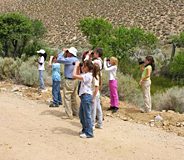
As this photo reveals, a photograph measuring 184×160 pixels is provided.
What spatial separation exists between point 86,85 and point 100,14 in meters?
54.8

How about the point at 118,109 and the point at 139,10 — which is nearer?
the point at 118,109

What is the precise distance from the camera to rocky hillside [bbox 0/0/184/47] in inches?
2221

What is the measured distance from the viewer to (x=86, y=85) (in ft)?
33.9

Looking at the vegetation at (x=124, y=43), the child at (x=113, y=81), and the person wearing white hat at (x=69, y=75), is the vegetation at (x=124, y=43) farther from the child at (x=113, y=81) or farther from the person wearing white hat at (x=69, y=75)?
the person wearing white hat at (x=69, y=75)

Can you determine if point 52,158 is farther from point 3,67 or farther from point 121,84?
point 3,67

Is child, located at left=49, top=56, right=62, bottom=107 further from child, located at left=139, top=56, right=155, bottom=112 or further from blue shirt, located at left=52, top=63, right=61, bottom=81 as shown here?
child, located at left=139, top=56, right=155, bottom=112

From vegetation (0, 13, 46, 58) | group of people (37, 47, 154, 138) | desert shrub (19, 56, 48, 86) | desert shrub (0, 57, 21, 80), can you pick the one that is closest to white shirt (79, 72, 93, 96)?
group of people (37, 47, 154, 138)

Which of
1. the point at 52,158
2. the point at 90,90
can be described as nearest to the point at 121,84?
the point at 90,90

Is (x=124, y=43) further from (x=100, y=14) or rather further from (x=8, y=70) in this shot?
(x=100, y=14)

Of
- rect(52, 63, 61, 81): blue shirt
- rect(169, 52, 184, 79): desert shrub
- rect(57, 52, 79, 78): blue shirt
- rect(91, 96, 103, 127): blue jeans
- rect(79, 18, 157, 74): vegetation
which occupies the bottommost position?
rect(169, 52, 184, 79): desert shrub

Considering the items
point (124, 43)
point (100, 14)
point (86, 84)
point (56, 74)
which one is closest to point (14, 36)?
point (124, 43)

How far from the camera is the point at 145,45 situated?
39156 millimetres

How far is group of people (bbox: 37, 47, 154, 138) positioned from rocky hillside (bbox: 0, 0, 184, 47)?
39359 millimetres

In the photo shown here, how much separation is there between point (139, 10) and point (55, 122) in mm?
54005
